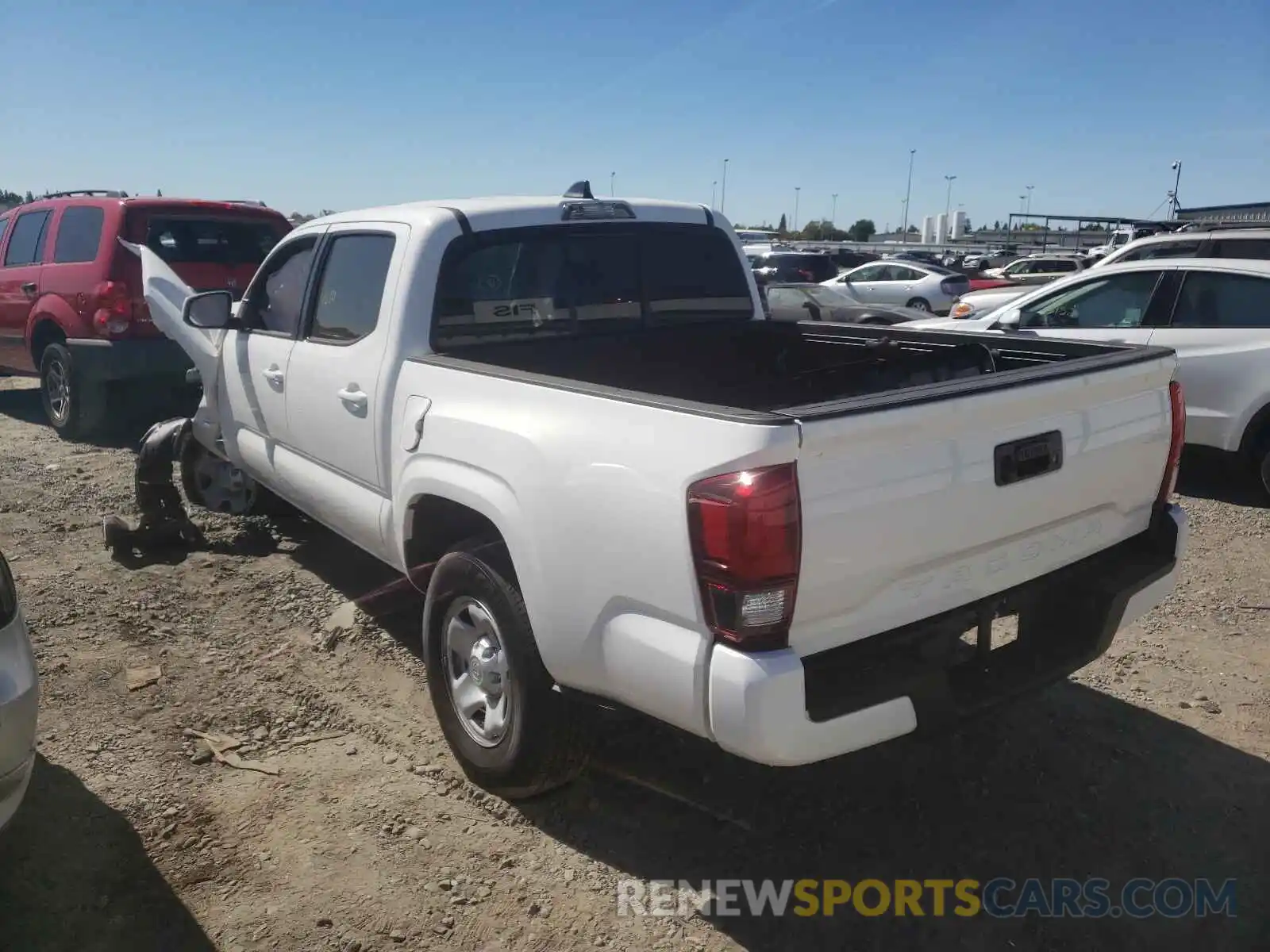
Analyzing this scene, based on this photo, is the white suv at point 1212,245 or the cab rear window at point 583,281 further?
the white suv at point 1212,245

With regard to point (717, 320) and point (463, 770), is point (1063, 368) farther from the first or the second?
point (463, 770)

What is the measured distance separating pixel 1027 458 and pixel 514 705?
1.65m

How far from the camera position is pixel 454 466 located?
125 inches

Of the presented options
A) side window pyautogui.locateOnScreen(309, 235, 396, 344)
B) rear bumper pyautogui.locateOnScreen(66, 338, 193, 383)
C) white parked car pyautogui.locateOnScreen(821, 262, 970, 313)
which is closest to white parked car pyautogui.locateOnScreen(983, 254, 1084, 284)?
white parked car pyautogui.locateOnScreen(821, 262, 970, 313)

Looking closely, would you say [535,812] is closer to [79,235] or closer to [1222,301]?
[1222,301]

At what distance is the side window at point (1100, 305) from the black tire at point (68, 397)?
7742mm

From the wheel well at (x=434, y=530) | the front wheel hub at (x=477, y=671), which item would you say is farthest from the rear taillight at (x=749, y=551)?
the wheel well at (x=434, y=530)

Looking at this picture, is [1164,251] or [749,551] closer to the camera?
[749,551]

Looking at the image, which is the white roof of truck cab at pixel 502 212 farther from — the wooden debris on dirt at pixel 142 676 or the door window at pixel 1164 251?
the door window at pixel 1164 251

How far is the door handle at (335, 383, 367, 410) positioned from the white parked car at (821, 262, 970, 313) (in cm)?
1747

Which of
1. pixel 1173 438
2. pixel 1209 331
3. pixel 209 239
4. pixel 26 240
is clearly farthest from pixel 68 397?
pixel 1209 331

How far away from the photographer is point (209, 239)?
8.54m

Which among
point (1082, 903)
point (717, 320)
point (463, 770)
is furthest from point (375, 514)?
point (1082, 903)

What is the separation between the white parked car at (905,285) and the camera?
20.3 m
